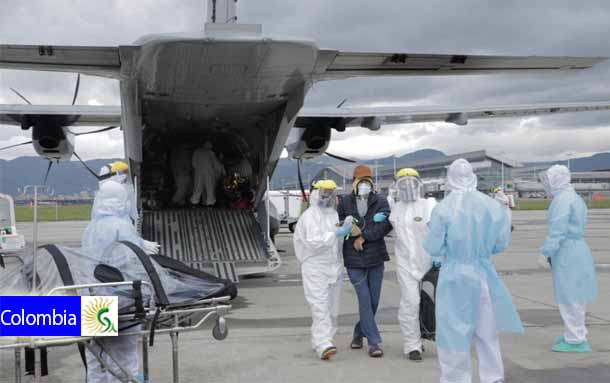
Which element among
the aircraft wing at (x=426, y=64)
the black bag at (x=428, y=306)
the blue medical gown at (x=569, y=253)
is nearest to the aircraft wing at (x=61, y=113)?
the aircraft wing at (x=426, y=64)

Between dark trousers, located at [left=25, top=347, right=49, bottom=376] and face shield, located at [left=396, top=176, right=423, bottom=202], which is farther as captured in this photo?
face shield, located at [left=396, top=176, right=423, bottom=202]

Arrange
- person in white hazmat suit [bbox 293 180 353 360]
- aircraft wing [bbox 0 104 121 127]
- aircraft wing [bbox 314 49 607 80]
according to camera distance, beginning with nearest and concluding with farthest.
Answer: person in white hazmat suit [bbox 293 180 353 360], aircraft wing [bbox 314 49 607 80], aircraft wing [bbox 0 104 121 127]

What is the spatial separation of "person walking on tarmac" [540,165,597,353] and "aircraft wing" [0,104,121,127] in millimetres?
10911

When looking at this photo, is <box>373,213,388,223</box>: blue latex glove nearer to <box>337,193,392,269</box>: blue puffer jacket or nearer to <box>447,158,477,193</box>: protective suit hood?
<box>337,193,392,269</box>: blue puffer jacket

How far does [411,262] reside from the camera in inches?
235

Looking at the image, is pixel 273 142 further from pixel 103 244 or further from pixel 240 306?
pixel 103 244

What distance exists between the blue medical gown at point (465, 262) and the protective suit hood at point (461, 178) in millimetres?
67

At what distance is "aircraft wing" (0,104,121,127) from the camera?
13584 millimetres

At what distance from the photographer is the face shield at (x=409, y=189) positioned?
6070 mm

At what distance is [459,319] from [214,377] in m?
2.06

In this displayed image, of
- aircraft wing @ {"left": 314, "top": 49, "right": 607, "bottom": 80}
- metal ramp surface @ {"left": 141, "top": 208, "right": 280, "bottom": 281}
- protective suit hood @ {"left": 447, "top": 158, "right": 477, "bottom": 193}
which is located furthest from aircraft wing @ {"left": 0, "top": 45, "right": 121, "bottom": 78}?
protective suit hood @ {"left": 447, "top": 158, "right": 477, "bottom": 193}

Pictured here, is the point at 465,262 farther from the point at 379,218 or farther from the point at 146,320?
the point at 146,320

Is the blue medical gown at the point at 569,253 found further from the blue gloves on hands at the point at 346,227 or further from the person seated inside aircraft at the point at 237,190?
the person seated inside aircraft at the point at 237,190

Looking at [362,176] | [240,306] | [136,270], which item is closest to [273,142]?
[240,306]
